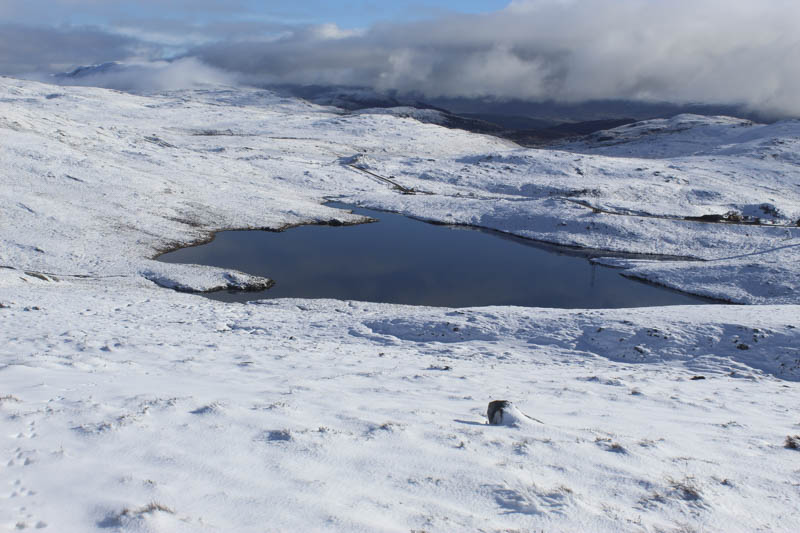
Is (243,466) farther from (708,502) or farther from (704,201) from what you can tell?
(704,201)

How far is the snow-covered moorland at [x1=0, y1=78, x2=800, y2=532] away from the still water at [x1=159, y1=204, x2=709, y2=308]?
9.17 feet

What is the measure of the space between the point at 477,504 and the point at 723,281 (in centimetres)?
3985

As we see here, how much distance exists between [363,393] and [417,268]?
3008 cm

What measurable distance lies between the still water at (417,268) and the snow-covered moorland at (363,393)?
2795 mm

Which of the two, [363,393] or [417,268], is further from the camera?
[417,268]

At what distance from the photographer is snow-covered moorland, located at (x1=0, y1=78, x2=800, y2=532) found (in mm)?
7141

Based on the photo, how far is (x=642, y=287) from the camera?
40.5 m

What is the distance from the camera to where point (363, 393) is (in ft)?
43.8

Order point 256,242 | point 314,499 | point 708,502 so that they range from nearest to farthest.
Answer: point 314,499, point 708,502, point 256,242

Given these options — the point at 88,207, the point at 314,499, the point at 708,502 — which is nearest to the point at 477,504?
the point at 314,499

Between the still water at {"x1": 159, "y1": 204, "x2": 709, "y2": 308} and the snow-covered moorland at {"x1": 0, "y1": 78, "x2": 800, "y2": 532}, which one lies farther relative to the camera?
the still water at {"x1": 159, "y1": 204, "x2": 709, "y2": 308}

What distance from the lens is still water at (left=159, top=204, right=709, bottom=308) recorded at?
3584cm

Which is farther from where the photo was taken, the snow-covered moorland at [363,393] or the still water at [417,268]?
the still water at [417,268]

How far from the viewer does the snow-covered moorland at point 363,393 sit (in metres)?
7.14
